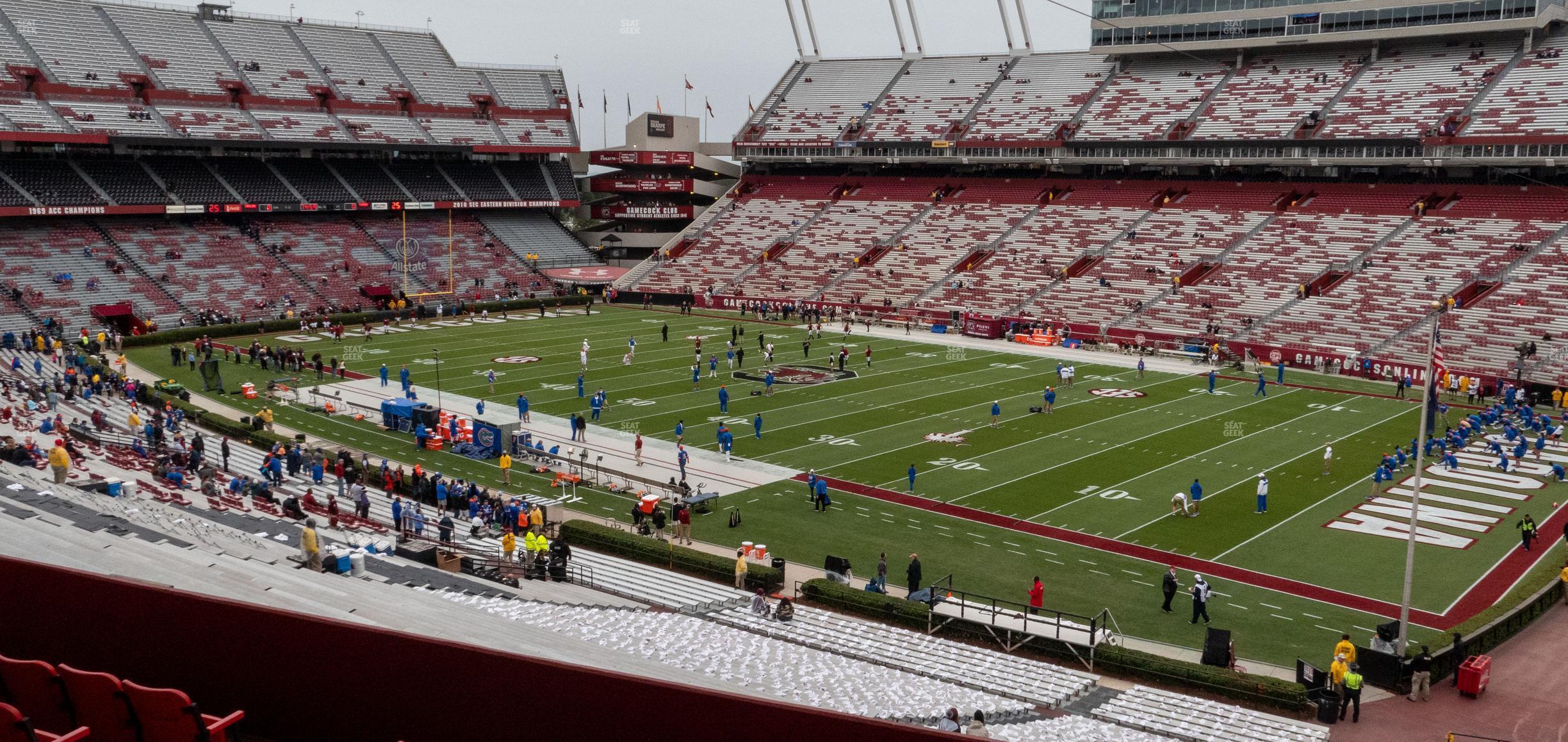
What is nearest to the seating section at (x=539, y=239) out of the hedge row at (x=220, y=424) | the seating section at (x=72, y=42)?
the seating section at (x=72, y=42)

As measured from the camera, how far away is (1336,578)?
21234mm

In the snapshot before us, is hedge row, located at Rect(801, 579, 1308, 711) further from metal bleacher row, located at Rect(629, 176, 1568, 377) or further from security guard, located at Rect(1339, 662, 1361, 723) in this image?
metal bleacher row, located at Rect(629, 176, 1568, 377)

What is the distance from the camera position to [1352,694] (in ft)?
51.0

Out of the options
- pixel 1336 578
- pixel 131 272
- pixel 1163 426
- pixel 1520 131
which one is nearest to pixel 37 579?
pixel 1336 578

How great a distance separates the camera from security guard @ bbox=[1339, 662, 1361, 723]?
609 inches

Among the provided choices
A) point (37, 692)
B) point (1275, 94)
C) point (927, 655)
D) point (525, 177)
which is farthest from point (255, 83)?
point (37, 692)

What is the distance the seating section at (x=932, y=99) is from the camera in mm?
72938

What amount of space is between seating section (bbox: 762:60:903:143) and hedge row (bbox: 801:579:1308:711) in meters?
59.3

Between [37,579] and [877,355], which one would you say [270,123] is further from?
[37,579]

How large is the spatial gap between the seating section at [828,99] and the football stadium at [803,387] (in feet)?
1.60

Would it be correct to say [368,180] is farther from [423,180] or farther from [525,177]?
[525,177]

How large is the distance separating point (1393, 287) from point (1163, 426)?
831 inches

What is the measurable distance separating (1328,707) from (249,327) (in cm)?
4735

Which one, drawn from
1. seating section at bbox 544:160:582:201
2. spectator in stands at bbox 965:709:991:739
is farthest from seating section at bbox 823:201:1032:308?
spectator in stands at bbox 965:709:991:739
